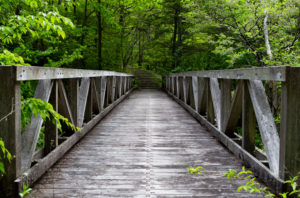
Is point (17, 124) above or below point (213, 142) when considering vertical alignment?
above

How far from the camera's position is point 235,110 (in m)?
3.33

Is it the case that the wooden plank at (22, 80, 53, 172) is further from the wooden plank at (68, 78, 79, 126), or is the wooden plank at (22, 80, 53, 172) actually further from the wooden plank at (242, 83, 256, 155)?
the wooden plank at (242, 83, 256, 155)

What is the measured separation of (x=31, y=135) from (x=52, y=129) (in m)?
0.58

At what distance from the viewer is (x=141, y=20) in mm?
20453

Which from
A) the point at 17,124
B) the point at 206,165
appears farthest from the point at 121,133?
the point at 17,124

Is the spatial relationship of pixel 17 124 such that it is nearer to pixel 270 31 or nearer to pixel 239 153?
pixel 239 153

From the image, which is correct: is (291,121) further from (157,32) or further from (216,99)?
(157,32)

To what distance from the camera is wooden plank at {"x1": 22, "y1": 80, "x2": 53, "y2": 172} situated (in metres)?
2.30

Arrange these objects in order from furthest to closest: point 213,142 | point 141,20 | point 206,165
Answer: point 141,20 < point 213,142 < point 206,165

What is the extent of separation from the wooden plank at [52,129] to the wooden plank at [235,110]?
1947 mm

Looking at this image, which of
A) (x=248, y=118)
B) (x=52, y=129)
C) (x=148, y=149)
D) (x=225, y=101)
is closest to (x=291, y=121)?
(x=248, y=118)

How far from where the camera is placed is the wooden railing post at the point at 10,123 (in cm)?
196

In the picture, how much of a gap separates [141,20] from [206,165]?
1868 centimetres

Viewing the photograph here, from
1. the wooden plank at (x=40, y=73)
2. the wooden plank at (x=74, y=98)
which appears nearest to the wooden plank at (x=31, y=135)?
the wooden plank at (x=40, y=73)
